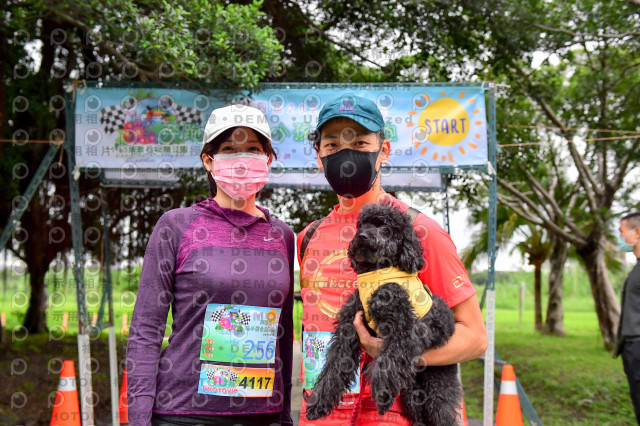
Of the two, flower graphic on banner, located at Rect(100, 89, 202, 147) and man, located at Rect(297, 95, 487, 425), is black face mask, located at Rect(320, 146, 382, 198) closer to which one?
man, located at Rect(297, 95, 487, 425)

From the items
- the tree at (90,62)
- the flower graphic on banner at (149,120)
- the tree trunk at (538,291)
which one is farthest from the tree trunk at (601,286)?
the flower graphic on banner at (149,120)

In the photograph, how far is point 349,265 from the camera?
2182 millimetres

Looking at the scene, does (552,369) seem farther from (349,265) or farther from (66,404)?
(349,265)

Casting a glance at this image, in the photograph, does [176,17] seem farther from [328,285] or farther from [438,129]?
[328,285]

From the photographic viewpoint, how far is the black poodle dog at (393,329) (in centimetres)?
188

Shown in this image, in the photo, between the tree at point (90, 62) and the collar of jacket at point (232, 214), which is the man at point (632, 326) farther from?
the collar of jacket at point (232, 214)

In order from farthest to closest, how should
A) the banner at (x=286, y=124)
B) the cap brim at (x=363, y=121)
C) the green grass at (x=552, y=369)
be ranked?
1. the green grass at (x=552, y=369)
2. the banner at (x=286, y=124)
3. the cap brim at (x=363, y=121)

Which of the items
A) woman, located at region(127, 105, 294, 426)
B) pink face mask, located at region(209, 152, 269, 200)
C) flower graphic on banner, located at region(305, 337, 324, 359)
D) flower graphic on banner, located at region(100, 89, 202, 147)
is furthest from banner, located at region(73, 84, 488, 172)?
flower graphic on banner, located at region(305, 337, 324, 359)

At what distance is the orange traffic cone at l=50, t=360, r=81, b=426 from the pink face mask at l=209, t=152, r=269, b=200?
152 inches

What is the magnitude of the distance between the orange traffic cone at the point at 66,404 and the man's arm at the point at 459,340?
427 centimetres

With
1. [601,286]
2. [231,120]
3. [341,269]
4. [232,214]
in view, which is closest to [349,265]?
[341,269]

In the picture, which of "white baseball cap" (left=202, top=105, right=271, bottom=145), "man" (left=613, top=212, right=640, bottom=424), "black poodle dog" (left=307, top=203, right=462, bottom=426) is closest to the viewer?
"black poodle dog" (left=307, top=203, right=462, bottom=426)

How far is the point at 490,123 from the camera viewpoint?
5820 millimetres

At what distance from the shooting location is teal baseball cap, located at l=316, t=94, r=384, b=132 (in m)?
2.15
